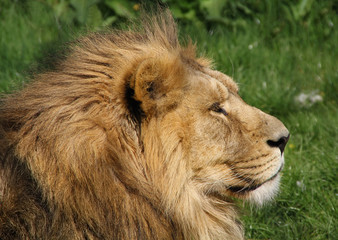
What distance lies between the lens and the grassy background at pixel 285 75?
394 cm

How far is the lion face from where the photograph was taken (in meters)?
2.83

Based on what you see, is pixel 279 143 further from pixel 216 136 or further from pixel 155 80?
pixel 155 80

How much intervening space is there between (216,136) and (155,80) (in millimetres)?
483

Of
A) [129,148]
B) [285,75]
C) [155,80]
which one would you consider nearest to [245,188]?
[129,148]

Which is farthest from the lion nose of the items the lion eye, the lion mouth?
the lion eye

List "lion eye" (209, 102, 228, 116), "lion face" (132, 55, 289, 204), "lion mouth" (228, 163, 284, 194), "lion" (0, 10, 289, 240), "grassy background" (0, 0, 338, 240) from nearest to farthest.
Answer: "lion" (0, 10, 289, 240) < "lion face" (132, 55, 289, 204) < "lion eye" (209, 102, 228, 116) < "lion mouth" (228, 163, 284, 194) < "grassy background" (0, 0, 338, 240)

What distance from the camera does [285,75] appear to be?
559cm

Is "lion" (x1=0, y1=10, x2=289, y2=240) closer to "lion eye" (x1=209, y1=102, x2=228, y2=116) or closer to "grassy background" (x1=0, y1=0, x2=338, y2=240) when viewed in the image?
"lion eye" (x1=209, y1=102, x2=228, y2=116)

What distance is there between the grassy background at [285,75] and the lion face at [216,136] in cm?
83

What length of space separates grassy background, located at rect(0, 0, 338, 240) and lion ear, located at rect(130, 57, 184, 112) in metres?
1.22

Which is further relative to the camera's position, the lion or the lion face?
the lion face

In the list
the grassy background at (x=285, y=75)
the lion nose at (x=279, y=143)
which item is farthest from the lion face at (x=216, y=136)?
the grassy background at (x=285, y=75)

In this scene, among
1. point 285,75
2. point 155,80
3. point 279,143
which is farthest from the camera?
A: point 285,75

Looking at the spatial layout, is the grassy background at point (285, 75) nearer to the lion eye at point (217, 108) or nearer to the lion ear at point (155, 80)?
the lion eye at point (217, 108)
